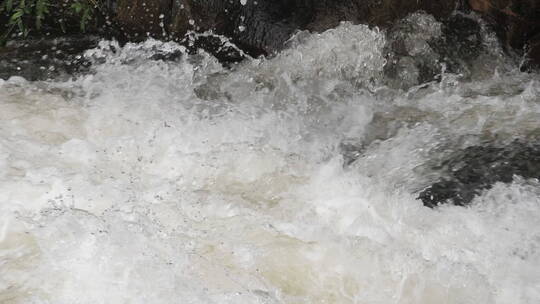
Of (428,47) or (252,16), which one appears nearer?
(252,16)

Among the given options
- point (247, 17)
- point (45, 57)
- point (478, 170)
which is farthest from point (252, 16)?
point (478, 170)

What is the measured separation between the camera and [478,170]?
3.14 metres

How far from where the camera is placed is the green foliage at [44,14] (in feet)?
12.7

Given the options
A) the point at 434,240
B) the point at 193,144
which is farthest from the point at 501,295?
the point at 193,144

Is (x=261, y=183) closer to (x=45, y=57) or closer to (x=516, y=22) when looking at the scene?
(x=45, y=57)

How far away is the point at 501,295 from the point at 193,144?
169 centimetres

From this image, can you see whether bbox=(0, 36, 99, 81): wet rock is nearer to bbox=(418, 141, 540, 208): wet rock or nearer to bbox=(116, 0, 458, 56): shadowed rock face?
bbox=(116, 0, 458, 56): shadowed rock face

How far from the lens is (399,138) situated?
3414 millimetres

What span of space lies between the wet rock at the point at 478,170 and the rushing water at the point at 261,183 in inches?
2.7

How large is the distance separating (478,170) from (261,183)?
3.82ft

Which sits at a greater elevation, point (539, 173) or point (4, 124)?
point (539, 173)

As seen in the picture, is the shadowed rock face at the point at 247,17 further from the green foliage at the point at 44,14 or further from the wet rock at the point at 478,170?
the wet rock at the point at 478,170

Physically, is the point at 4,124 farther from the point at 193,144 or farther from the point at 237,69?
the point at 237,69

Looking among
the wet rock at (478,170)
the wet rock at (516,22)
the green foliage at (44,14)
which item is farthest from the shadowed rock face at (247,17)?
the wet rock at (478,170)
